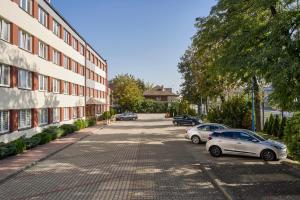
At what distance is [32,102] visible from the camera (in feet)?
82.8

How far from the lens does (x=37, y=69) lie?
26.5m

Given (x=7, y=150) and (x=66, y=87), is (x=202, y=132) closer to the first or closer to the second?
(x=7, y=150)

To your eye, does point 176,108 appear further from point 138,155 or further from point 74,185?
point 74,185

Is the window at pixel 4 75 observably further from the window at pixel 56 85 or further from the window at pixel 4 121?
the window at pixel 56 85

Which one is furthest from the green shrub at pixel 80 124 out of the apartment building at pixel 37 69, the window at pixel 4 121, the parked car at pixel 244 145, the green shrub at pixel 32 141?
the parked car at pixel 244 145

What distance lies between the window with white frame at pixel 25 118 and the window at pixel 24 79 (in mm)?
1823

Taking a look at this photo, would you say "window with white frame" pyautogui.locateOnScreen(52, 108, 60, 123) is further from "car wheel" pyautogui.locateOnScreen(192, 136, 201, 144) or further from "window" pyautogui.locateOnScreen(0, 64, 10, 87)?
"car wheel" pyautogui.locateOnScreen(192, 136, 201, 144)

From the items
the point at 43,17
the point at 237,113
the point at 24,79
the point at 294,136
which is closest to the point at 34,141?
the point at 24,79

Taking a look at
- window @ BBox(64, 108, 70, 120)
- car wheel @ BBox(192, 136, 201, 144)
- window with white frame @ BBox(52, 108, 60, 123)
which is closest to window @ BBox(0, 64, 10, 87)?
window with white frame @ BBox(52, 108, 60, 123)

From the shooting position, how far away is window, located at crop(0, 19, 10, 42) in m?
20.1

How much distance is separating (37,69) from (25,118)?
14.7 ft

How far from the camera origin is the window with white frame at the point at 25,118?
909 inches

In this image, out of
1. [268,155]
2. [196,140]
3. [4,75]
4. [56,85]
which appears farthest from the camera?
[56,85]

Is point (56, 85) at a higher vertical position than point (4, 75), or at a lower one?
higher
